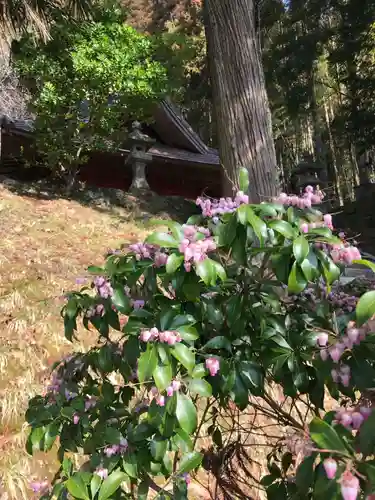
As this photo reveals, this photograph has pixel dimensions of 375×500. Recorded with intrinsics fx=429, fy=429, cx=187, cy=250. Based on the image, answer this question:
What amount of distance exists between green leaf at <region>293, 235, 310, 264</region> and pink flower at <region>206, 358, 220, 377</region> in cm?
43

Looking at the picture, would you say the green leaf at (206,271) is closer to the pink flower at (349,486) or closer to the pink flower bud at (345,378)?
the pink flower bud at (345,378)

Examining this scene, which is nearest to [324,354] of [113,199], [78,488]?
[78,488]

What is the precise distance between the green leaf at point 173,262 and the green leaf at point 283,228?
285 mm

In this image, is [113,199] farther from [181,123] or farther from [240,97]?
[240,97]

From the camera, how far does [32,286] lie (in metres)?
5.25

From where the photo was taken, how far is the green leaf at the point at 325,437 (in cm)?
85

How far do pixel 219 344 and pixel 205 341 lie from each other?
10 cm

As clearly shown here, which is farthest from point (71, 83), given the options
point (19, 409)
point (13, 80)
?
point (19, 409)

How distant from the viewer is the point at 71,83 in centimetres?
902

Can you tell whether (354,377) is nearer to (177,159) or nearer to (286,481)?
(286,481)

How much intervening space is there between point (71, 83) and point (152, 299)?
28.6 feet

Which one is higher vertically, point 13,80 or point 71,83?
point 13,80

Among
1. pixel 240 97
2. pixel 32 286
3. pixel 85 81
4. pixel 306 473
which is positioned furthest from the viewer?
pixel 85 81

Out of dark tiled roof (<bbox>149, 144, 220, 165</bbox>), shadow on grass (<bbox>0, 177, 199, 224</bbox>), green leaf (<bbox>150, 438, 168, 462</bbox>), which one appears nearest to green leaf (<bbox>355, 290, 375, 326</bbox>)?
green leaf (<bbox>150, 438, 168, 462</bbox>)
